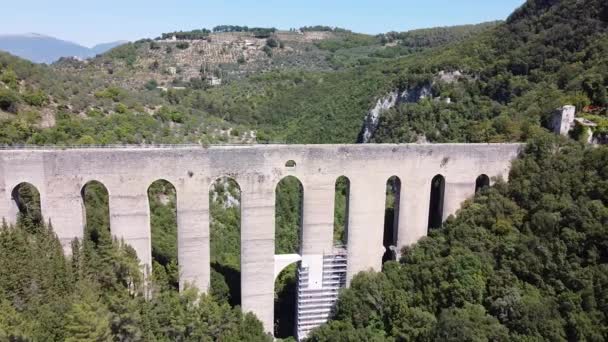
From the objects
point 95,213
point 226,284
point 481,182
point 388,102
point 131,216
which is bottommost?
point 226,284

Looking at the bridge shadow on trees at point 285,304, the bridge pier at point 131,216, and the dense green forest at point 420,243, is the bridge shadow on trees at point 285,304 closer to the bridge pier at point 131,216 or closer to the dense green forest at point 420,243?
the dense green forest at point 420,243

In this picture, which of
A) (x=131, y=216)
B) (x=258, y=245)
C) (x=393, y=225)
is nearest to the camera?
(x=131, y=216)

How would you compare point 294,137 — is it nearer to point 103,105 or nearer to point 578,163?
point 103,105

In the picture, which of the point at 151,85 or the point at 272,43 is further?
the point at 272,43

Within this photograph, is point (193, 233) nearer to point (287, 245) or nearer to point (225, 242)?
point (225, 242)

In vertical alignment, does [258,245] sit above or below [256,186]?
below

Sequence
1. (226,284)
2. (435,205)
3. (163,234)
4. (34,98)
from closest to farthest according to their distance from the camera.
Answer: (226,284)
(163,234)
(435,205)
(34,98)

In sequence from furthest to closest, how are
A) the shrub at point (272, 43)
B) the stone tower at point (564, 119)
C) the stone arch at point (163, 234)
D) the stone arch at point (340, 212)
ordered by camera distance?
the shrub at point (272, 43), the stone arch at point (340, 212), the stone tower at point (564, 119), the stone arch at point (163, 234)

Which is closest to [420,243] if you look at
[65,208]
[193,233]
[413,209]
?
[413,209]

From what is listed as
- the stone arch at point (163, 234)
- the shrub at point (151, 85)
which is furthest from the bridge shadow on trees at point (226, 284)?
the shrub at point (151, 85)
